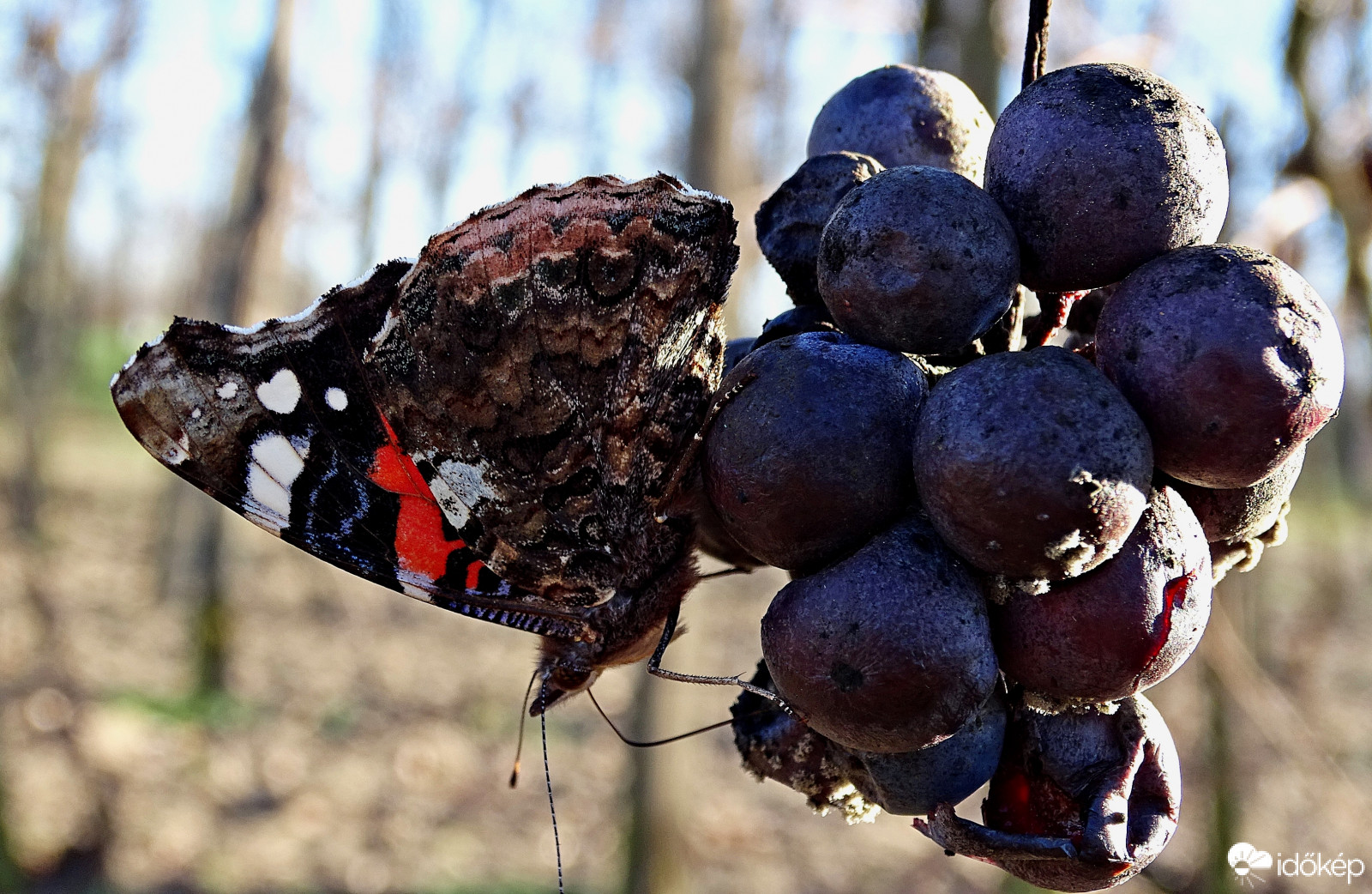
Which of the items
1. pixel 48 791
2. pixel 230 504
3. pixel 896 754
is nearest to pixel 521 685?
pixel 48 791

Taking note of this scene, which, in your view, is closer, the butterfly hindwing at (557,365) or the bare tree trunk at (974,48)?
the butterfly hindwing at (557,365)

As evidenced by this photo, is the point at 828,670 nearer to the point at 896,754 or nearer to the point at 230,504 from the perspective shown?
the point at 896,754

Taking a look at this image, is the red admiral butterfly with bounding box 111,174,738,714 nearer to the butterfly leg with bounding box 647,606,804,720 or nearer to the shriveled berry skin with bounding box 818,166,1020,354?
the butterfly leg with bounding box 647,606,804,720

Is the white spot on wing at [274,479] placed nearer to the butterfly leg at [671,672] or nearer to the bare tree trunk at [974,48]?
the butterfly leg at [671,672]

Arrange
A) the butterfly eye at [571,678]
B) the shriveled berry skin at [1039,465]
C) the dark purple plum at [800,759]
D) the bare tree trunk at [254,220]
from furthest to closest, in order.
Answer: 1. the bare tree trunk at [254,220]
2. the butterfly eye at [571,678]
3. the dark purple plum at [800,759]
4. the shriveled berry skin at [1039,465]

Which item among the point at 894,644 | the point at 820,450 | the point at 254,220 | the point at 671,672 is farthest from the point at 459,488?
the point at 254,220

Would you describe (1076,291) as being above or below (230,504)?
above

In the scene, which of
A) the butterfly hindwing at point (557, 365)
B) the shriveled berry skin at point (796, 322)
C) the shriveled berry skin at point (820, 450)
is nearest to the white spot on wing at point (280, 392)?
the butterfly hindwing at point (557, 365)
